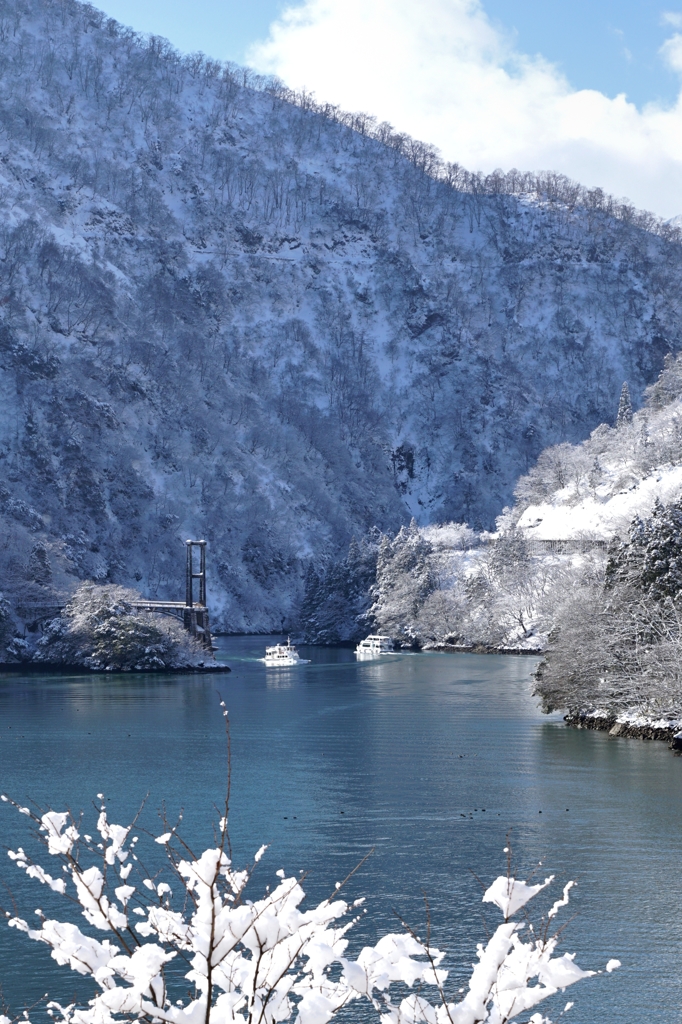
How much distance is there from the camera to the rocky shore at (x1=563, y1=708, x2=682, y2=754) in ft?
113

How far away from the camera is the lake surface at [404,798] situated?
16484 mm

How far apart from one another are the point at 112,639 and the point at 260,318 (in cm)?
10369

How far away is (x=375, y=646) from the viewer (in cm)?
9581

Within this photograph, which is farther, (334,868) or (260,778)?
(260,778)

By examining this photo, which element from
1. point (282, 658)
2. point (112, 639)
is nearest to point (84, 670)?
point (112, 639)

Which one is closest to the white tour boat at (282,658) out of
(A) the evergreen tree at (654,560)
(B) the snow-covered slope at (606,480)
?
(B) the snow-covered slope at (606,480)

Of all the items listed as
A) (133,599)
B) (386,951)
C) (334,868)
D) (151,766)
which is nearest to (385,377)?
(133,599)

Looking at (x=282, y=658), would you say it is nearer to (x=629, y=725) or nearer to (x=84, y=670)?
(x=84, y=670)

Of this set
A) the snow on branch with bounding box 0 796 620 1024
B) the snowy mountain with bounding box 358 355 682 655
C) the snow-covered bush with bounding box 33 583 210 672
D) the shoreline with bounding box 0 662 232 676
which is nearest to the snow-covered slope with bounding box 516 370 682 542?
the snowy mountain with bounding box 358 355 682 655

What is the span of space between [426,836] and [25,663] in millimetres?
57076

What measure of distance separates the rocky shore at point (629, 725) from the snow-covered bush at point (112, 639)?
3716cm

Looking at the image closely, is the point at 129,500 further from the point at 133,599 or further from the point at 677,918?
the point at 677,918

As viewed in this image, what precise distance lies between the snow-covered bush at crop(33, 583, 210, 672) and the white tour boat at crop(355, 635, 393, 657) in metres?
21.8

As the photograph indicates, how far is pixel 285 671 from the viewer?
7256 cm
